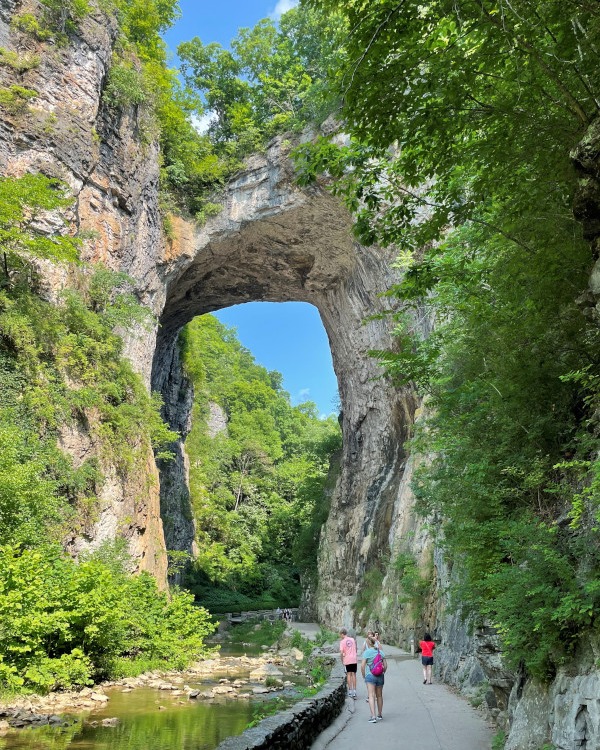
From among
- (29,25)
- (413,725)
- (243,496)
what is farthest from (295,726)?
(243,496)

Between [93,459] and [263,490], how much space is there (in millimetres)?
27746

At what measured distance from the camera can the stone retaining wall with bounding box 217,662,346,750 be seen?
4.81 metres

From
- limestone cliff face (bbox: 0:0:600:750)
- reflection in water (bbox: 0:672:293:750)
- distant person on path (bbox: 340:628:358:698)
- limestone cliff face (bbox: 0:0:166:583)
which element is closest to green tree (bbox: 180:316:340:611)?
limestone cliff face (bbox: 0:0:600:750)

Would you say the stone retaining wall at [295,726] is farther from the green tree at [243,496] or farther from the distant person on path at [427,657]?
the green tree at [243,496]

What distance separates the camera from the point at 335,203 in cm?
2336

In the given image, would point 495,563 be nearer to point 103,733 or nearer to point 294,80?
point 103,733

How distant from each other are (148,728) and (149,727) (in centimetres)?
7

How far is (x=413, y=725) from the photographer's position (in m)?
7.23

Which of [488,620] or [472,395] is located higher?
[472,395]

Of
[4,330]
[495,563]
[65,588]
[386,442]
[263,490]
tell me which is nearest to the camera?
[495,563]

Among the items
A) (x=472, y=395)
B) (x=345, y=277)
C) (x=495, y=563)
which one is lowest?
(x=495, y=563)

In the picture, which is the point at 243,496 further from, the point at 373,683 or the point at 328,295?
the point at 373,683

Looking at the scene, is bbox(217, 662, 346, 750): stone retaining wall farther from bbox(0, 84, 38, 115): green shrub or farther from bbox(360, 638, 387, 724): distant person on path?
bbox(0, 84, 38, 115): green shrub

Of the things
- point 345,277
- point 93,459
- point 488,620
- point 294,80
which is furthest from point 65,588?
point 294,80
